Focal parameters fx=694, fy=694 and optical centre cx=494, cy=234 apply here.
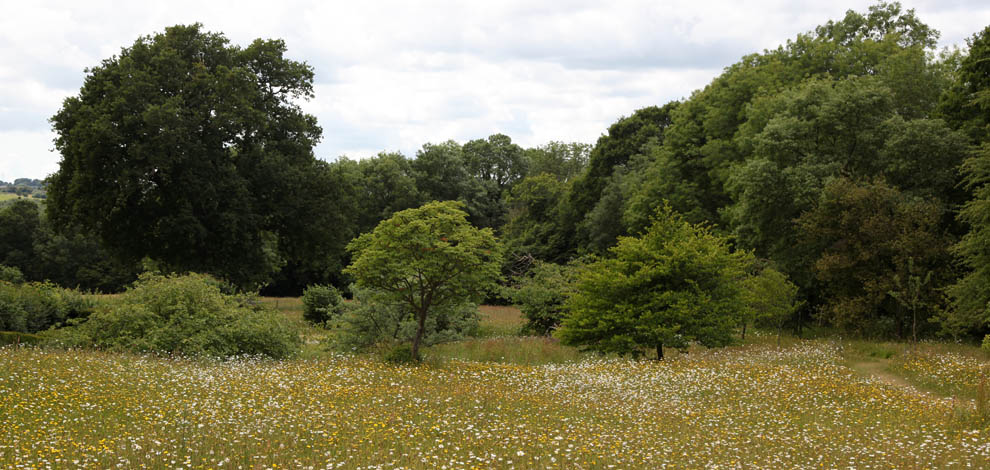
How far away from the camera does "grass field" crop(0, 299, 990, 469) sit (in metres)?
8.98

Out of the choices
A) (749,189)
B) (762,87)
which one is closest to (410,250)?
(749,189)

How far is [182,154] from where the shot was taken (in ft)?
105

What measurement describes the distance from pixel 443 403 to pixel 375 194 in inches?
2161

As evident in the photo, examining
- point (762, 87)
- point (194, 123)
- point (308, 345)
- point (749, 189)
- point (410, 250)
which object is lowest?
point (308, 345)

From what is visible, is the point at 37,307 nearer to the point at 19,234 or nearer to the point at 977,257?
the point at 977,257

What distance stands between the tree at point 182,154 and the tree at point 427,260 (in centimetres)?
1696

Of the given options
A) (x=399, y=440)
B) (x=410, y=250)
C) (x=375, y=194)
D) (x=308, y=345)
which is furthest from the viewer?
(x=375, y=194)

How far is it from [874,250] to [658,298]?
10.7m

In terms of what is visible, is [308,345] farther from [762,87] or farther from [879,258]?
[762,87]

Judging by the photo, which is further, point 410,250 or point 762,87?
point 762,87

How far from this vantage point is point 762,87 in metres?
38.4

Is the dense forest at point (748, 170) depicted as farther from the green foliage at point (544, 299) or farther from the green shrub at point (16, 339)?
the green shrub at point (16, 339)

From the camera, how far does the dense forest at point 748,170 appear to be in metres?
26.4

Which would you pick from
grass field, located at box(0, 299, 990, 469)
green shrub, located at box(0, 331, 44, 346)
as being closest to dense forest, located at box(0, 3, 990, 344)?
grass field, located at box(0, 299, 990, 469)
